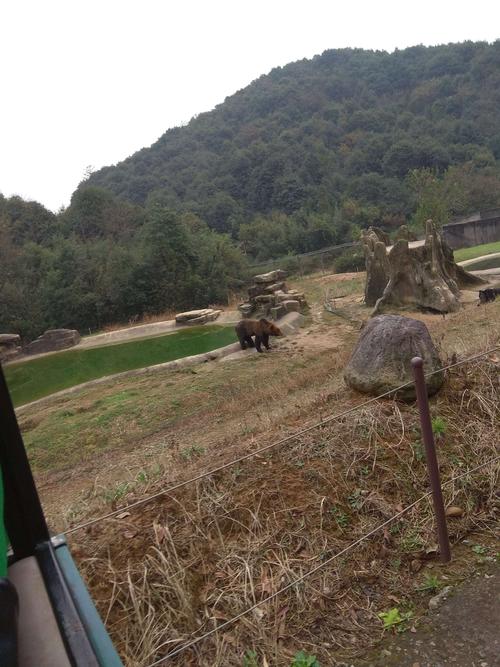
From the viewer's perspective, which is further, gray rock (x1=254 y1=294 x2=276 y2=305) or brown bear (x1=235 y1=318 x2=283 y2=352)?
gray rock (x1=254 y1=294 x2=276 y2=305)

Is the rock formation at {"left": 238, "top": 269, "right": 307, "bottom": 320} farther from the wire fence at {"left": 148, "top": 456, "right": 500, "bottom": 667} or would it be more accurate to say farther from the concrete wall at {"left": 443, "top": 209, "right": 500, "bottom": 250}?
the wire fence at {"left": 148, "top": 456, "right": 500, "bottom": 667}

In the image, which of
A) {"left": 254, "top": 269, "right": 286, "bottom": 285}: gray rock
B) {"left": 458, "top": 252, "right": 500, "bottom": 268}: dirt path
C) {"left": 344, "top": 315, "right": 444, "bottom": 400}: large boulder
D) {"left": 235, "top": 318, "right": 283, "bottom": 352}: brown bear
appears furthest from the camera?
{"left": 458, "top": 252, "right": 500, "bottom": 268}: dirt path

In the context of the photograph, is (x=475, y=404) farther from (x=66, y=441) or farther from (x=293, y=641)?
(x=66, y=441)

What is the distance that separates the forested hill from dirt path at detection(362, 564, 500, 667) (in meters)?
35.3

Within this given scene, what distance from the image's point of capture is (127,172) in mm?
60656

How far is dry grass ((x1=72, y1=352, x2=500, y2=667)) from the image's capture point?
8.36 ft

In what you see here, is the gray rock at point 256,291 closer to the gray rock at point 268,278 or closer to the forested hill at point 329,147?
the gray rock at point 268,278

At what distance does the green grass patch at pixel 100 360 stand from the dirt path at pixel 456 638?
12.7 meters

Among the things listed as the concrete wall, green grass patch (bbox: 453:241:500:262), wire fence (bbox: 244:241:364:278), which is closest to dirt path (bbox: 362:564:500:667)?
green grass patch (bbox: 453:241:500:262)

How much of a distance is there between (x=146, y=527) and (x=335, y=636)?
1144 millimetres

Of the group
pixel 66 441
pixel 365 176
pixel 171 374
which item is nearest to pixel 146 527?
pixel 66 441

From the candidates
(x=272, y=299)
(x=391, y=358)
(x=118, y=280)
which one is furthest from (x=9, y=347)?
(x=391, y=358)

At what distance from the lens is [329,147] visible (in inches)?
2291

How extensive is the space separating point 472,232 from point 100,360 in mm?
21416
